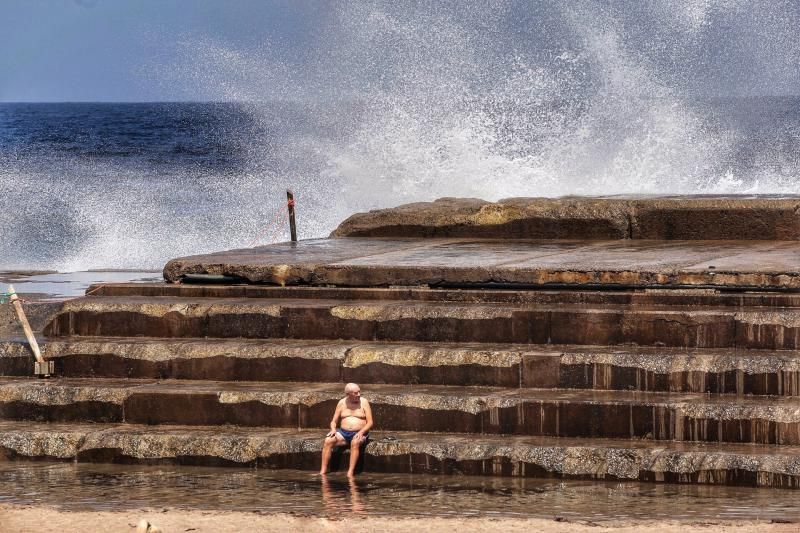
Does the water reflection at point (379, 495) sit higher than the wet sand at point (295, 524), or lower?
higher

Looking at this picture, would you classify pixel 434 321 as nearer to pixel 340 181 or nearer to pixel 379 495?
pixel 379 495

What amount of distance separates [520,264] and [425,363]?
1.54 meters

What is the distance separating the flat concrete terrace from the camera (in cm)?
1034

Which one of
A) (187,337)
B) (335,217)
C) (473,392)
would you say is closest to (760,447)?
(473,392)

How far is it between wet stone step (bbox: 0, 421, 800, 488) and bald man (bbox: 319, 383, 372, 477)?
14 centimetres

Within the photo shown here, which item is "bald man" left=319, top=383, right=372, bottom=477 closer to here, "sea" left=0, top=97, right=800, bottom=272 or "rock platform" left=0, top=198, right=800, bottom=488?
"rock platform" left=0, top=198, right=800, bottom=488

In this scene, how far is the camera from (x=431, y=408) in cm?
931

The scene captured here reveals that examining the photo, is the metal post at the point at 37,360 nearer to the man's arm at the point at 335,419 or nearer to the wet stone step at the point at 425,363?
the wet stone step at the point at 425,363

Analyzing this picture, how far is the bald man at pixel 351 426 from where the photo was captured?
8.91 m

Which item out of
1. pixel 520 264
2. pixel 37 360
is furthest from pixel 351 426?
pixel 37 360

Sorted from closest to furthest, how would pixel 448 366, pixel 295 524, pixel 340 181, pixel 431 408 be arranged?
pixel 295 524 → pixel 431 408 → pixel 448 366 → pixel 340 181

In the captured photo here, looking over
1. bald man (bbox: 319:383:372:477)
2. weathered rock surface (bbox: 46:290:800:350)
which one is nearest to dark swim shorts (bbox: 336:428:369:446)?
bald man (bbox: 319:383:372:477)

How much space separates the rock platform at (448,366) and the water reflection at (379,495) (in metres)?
0.18

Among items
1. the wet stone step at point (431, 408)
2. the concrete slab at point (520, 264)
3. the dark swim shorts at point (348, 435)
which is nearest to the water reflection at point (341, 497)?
the dark swim shorts at point (348, 435)
